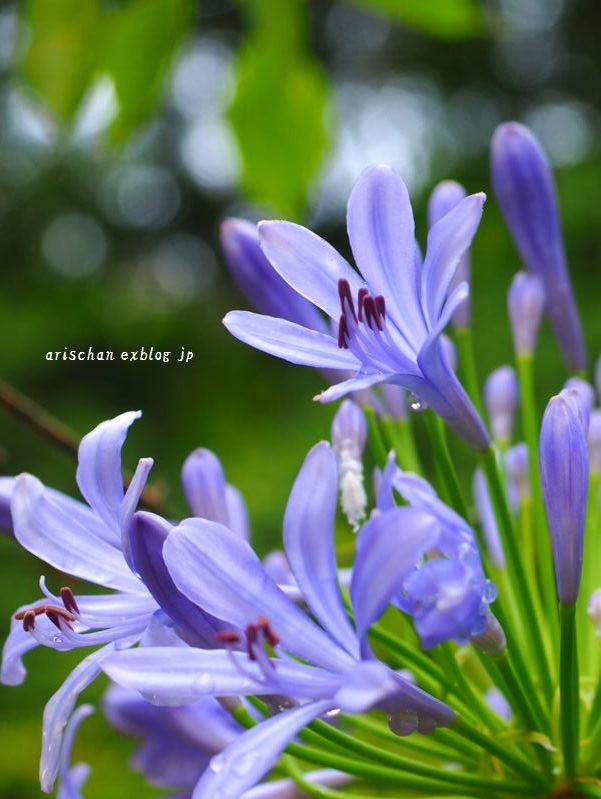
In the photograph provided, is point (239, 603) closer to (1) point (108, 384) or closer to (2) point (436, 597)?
(2) point (436, 597)

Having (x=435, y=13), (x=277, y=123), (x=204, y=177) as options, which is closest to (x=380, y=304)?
(x=435, y=13)

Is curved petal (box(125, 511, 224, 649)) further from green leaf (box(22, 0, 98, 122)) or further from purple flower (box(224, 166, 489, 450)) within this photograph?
green leaf (box(22, 0, 98, 122))

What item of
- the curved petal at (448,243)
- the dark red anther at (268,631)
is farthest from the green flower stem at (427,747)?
the curved petal at (448,243)

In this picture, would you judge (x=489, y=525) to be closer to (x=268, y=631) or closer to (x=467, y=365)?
(x=467, y=365)

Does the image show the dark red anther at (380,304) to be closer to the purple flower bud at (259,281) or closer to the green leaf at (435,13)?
the purple flower bud at (259,281)

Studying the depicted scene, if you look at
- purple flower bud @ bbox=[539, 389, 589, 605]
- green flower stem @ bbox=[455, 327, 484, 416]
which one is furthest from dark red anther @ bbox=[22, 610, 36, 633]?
green flower stem @ bbox=[455, 327, 484, 416]

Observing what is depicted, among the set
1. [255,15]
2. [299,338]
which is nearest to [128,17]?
[255,15]

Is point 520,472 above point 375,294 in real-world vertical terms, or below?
below
